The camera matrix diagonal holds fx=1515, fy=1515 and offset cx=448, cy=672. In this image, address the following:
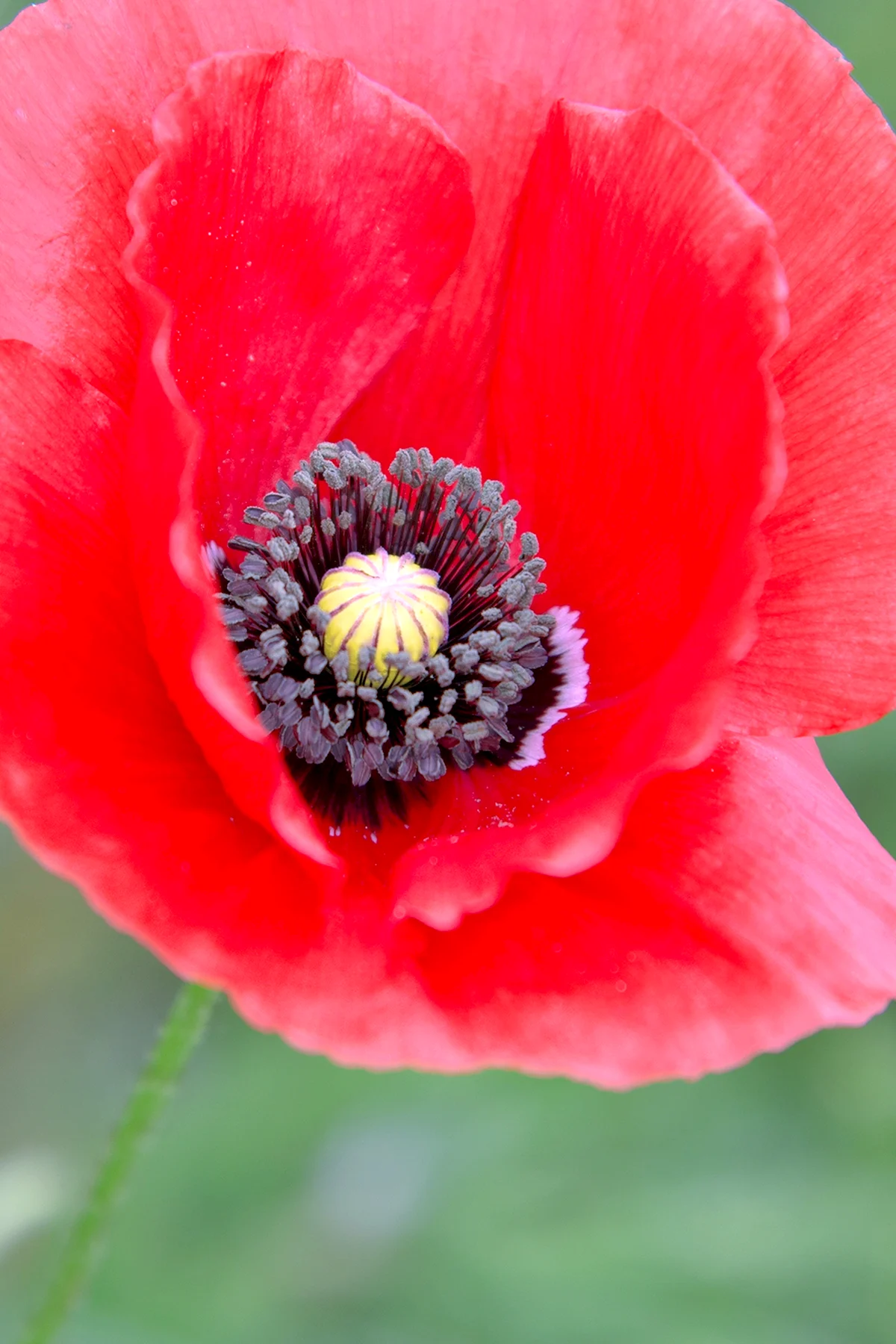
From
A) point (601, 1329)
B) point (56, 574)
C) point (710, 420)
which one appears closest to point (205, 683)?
point (56, 574)

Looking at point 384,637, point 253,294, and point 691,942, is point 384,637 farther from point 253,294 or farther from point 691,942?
point 691,942

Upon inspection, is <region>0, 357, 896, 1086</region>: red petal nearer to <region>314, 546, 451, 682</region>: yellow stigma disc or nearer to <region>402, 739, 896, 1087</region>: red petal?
Result: <region>402, 739, 896, 1087</region>: red petal

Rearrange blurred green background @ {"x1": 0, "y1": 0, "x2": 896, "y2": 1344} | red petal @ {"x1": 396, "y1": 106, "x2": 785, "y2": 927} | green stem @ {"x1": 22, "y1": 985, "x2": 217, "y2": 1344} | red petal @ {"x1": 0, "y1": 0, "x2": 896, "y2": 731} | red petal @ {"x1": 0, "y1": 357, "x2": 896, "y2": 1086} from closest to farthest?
red petal @ {"x1": 0, "y1": 357, "x2": 896, "y2": 1086} → red petal @ {"x1": 396, "y1": 106, "x2": 785, "y2": 927} → red petal @ {"x1": 0, "y1": 0, "x2": 896, "y2": 731} → green stem @ {"x1": 22, "y1": 985, "x2": 217, "y2": 1344} → blurred green background @ {"x1": 0, "y1": 0, "x2": 896, "y2": 1344}

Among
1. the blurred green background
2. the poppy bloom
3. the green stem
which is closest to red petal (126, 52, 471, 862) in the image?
the poppy bloom

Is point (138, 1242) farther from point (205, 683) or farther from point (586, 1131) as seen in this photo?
point (205, 683)

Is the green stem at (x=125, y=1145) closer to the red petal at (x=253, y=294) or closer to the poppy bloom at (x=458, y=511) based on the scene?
the poppy bloom at (x=458, y=511)

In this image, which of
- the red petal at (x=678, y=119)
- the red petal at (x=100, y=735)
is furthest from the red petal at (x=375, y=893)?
the red petal at (x=678, y=119)
